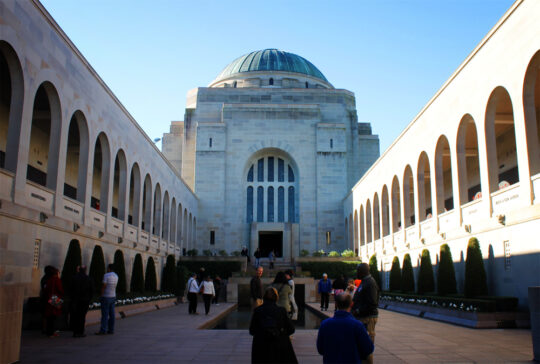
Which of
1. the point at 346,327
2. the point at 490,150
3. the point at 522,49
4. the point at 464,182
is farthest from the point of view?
the point at 464,182

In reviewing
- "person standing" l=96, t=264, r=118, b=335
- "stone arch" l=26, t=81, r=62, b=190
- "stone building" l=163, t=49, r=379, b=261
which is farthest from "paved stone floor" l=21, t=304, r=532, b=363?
"stone building" l=163, t=49, r=379, b=261

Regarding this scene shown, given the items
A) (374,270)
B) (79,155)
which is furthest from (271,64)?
(79,155)

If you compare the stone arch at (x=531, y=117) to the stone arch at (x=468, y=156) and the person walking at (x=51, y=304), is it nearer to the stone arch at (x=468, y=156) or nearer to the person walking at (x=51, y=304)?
the stone arch at (x=468, y=156)

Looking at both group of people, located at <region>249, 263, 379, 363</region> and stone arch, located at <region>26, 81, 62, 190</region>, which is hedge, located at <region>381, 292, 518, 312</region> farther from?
stone arch, located at <region>26, 81, 62, 190</region>

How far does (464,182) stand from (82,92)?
1441cm

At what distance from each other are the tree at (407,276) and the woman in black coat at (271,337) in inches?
738

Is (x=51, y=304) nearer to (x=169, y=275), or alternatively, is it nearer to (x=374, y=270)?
(x=169, y=275)

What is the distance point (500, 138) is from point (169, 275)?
17.8m

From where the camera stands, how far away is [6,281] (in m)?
13.2

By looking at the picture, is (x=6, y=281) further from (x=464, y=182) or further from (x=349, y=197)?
(x=349, y=197)

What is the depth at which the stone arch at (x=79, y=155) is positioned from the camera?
1944cm

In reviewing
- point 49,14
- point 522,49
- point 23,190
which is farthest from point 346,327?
point 49,14

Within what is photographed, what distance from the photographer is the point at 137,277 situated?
79.3 feet

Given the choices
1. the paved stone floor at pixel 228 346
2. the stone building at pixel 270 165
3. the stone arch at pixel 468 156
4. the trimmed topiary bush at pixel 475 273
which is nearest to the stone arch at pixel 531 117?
the trimmed topiary bush at pixel 475 273
